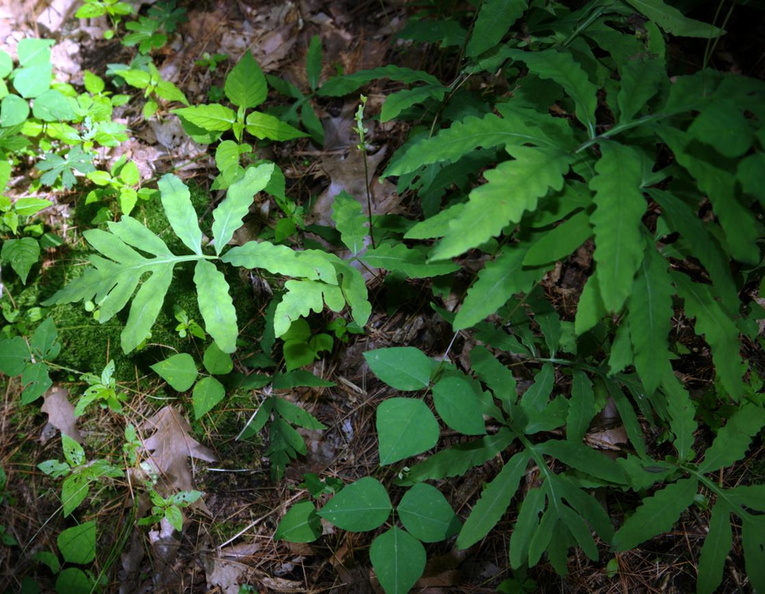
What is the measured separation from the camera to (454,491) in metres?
2.62

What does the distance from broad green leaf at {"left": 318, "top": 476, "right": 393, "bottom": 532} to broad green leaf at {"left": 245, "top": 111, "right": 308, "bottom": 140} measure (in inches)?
80.9

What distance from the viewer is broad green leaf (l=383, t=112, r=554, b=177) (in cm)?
189

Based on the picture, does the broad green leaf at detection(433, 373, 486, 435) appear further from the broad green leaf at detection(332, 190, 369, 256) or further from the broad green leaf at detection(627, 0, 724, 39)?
the broad green leaf at detection(627, 0, 724, 39)

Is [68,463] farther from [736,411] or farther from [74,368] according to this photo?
[736,411]

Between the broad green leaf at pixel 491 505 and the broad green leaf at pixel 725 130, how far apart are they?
4.57ft

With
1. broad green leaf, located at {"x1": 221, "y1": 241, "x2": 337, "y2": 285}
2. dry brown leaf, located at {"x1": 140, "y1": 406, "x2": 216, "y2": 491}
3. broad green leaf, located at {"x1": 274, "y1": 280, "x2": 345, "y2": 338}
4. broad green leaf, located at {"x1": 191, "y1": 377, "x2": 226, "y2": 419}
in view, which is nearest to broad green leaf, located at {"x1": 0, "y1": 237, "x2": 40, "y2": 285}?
dry brown leaf, located at {"x1": 140, "y1": 406, "x2": 216, "y2": 491}

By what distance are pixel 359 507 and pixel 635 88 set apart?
1.98m

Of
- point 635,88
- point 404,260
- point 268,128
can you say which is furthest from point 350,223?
point 635,88

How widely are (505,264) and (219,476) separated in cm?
189

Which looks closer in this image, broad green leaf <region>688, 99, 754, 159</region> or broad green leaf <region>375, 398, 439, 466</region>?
broad green leaf <region>688, 99, 754, 159</region>

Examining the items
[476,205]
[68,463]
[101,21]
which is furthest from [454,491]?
[101,21]

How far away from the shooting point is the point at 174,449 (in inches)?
109

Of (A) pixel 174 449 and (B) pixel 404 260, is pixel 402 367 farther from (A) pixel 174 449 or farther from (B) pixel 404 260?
(A) pixel 174 449

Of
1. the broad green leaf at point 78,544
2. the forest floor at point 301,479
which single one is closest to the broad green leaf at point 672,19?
the forest floor at point 301,479
